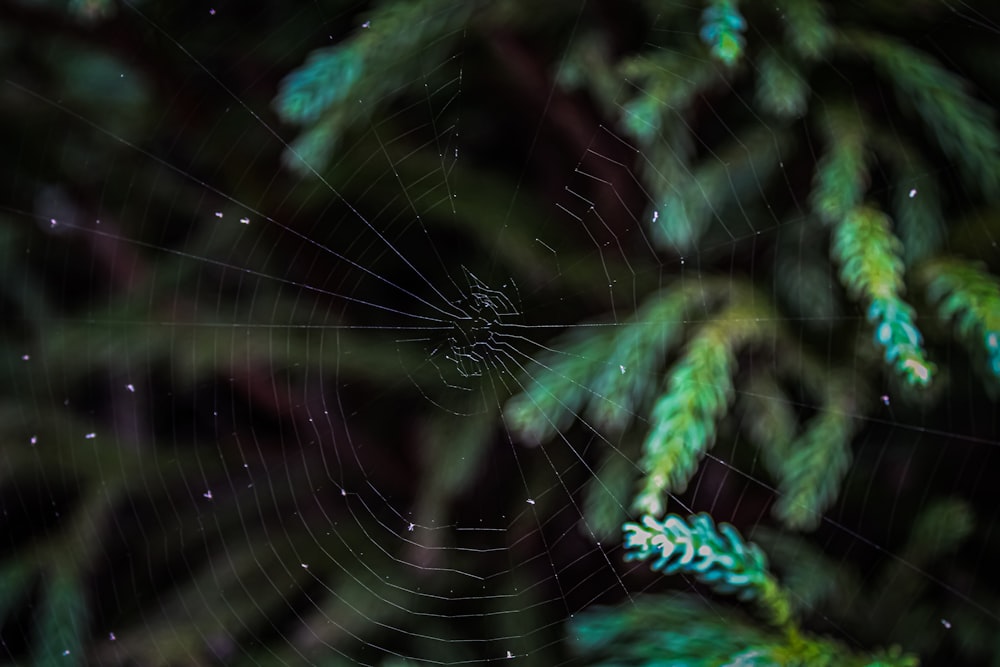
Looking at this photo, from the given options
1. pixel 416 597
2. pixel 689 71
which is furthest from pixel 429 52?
pixel 416 597

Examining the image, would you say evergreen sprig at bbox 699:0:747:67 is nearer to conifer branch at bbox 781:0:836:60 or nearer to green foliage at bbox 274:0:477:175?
conifer branch at bbox 781:0:836:60

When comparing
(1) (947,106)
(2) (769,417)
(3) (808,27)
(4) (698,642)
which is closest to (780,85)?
(3) (808,27)

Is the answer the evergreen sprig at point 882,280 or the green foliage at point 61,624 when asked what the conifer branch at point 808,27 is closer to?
the evergreen sprig at point 882,280

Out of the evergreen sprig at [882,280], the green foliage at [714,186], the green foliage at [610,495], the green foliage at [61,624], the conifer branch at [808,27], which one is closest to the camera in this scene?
the evergreen sprig at [882,280]

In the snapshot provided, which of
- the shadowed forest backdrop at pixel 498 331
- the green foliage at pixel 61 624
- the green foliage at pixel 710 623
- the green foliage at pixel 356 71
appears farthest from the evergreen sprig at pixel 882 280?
the green foliage at pixel 61 624

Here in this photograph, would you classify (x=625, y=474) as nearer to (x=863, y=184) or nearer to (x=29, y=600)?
(x=863, y=184)

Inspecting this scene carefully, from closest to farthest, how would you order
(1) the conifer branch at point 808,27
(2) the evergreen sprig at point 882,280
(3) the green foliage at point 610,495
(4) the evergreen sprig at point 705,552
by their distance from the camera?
(4) the evergreen sprig at point 705,552 < (2) the evergreen sprig at point 882,280 < (1) the conifer branch at point 808,27 < (3) the green foliage at point 610,495

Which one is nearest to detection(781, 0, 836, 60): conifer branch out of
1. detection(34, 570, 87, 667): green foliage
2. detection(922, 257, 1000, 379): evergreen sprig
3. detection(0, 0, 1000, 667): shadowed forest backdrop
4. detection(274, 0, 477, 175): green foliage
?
detection(0, 0, 1000, 667): shadowed forest backdrop
